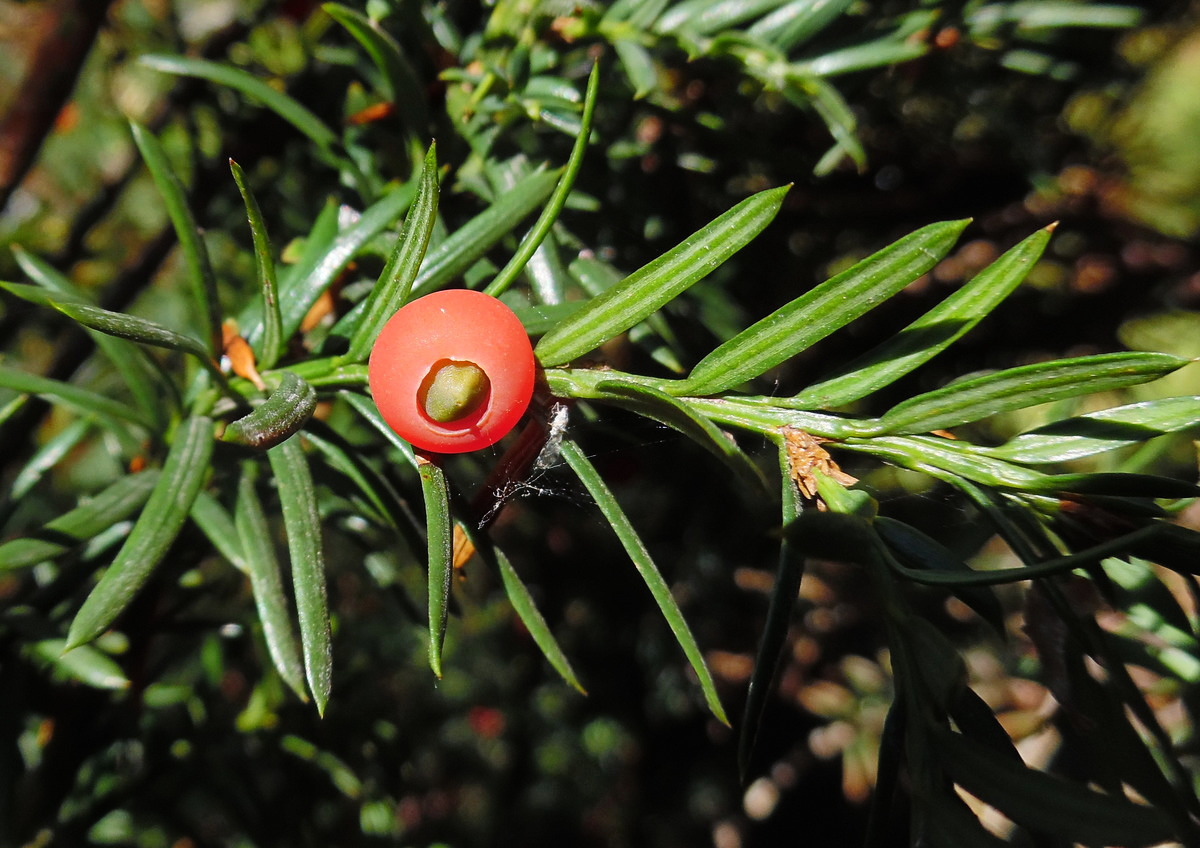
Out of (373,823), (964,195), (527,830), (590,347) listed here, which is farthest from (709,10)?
(527,830)

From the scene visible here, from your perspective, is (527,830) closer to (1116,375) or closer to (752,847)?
(752,847)

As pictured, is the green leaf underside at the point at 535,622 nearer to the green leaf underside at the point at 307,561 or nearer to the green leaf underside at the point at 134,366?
the green leaf underside at the point at 307,561

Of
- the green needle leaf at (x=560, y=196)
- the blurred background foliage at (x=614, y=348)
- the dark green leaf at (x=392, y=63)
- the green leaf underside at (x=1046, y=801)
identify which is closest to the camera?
the green leaf underside at (x=1046, y=801)

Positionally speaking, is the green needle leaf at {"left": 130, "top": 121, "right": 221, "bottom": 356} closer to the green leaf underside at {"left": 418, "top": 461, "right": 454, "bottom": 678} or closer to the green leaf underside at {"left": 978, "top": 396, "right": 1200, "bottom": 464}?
the green leaf underside at {"left": 418, "top": 461, "right": 454, "bottom": 678}

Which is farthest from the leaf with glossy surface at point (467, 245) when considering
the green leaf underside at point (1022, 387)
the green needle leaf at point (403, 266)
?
the green leaf underside at point (1022, 387)

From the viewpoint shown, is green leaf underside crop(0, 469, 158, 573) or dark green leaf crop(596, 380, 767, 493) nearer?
dark green leaf crop(596, 380, 767, 493)

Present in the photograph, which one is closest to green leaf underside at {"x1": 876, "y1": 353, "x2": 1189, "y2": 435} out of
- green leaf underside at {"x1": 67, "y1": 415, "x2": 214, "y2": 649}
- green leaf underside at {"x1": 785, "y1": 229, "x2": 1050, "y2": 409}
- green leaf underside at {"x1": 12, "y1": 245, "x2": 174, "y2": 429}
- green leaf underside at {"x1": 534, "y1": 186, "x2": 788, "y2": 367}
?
green leaf underside at {"x1": 785, "y1": 229, "x2": 1050, "y2": 409}
